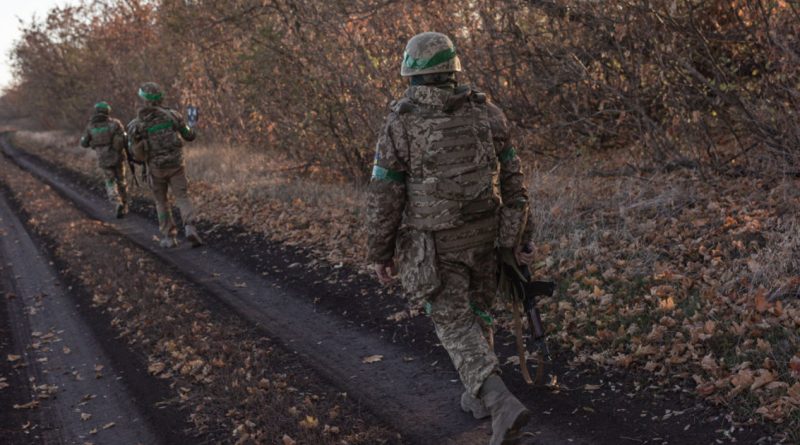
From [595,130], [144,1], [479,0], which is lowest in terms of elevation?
[595,130]

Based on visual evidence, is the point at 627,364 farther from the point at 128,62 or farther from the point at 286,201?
the point at 128,62

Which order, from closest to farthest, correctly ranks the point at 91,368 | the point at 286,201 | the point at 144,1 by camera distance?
1. the point at 91,368
2. the point at 286,201
3. the point at 144,1

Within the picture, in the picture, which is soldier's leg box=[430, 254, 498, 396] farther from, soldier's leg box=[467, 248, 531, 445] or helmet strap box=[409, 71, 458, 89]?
helmet strap box=[409, 71, 458, 89]

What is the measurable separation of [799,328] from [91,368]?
592 centimetres

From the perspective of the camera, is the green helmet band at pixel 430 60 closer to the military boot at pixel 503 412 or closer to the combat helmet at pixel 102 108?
the military boot at pixel 503 412

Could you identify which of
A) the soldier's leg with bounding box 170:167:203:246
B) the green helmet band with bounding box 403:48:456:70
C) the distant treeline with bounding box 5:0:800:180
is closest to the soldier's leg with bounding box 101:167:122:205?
the distant treeline with bounding box 5:0:800:180

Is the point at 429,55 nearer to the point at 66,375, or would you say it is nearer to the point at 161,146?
the point at 66,375

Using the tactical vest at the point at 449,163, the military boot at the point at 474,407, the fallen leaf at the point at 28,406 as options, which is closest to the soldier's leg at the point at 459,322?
the tactical vest at the point at 449,163

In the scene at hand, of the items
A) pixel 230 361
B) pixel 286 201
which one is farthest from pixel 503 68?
pixel 230 361

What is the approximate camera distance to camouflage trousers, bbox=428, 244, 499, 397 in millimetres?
4141

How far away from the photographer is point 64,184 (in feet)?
67.8

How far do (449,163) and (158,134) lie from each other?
744 cm

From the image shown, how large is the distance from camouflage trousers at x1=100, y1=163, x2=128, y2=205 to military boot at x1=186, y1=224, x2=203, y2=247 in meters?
4.58

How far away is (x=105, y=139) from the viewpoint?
1479 cm
